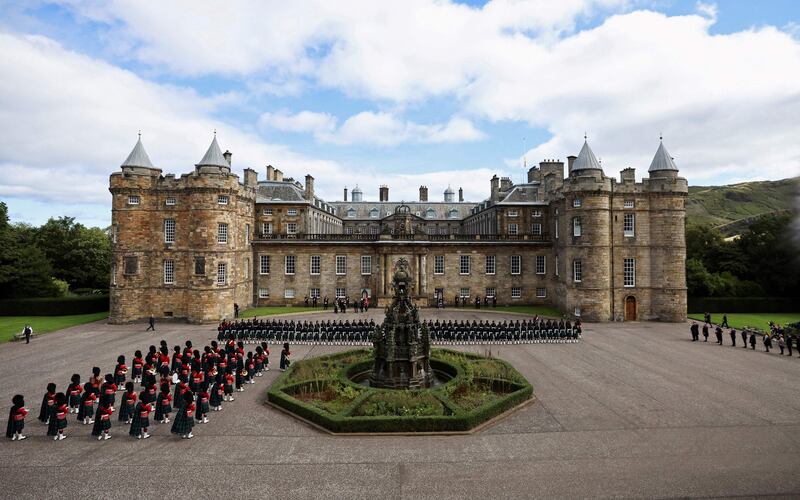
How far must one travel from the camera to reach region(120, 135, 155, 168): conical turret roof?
39.2 meters

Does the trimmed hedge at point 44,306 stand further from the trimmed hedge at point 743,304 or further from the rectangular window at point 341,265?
the trimmed hedge at point 743,304

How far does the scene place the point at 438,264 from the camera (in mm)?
48406

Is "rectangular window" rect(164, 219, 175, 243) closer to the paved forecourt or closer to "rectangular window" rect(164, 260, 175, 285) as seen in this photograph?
"rectangular window" rect(164, 260, 175, 285)

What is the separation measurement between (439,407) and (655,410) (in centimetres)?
836

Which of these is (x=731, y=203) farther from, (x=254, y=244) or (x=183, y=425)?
(x=183, y=425)

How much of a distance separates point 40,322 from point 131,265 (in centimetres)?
972

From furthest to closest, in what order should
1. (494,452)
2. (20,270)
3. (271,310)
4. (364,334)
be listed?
1. (20,270)
2. (271,310)
3. (364,334)
4. (494,452)

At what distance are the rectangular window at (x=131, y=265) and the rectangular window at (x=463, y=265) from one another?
102 ft

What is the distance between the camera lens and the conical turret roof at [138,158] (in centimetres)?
3922

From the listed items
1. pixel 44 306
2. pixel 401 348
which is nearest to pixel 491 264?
pixel 401 348

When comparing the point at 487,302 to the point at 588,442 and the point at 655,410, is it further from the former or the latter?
the point at 588,442

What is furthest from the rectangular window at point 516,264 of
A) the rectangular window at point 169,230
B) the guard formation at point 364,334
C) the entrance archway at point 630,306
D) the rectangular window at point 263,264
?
the rectangular window at point 169,230

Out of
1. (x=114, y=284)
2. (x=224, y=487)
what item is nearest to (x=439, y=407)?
(x=224, y=487)

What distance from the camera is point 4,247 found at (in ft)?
147
